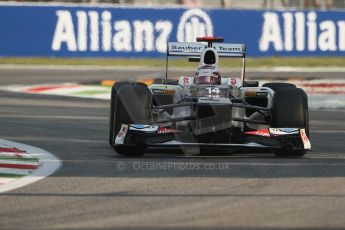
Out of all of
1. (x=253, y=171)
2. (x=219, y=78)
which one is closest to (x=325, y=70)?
(x=219, y=78)

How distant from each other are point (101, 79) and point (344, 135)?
13.4m

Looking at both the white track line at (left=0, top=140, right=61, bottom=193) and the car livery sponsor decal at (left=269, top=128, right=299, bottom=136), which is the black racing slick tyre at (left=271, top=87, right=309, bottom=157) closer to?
the car livery sponsor decal at (left=269, top=128, right=299, bottom=136)

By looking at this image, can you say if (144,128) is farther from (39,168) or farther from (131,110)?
(39,168)

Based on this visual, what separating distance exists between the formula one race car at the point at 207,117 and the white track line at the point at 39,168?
0.85m

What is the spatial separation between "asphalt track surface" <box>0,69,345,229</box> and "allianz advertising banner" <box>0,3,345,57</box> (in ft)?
59.2

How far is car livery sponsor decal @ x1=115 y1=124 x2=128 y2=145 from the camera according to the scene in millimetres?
12680

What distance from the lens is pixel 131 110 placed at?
42.3 ft

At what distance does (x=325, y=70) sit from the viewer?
3316cm

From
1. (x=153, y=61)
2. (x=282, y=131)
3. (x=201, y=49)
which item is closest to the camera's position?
(x=282, y=131)

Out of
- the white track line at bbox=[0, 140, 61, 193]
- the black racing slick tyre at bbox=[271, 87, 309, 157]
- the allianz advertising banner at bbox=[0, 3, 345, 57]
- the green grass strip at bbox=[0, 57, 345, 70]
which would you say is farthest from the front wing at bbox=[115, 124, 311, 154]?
the allianz advertising banner at bbox=[0, 3, 345, 57]

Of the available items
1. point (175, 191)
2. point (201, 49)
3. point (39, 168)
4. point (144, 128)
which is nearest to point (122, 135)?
point (144, 128)

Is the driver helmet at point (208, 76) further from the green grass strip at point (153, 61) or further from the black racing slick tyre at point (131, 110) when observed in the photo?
the green grass strip at point (153, 61)

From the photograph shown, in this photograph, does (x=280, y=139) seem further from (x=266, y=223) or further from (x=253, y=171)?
(x=266, y=223)

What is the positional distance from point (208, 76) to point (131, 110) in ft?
4.43
